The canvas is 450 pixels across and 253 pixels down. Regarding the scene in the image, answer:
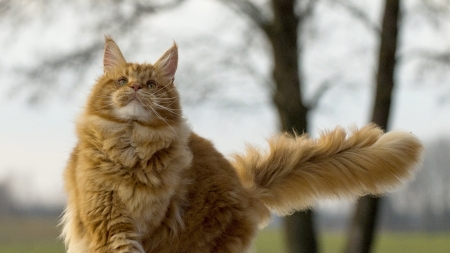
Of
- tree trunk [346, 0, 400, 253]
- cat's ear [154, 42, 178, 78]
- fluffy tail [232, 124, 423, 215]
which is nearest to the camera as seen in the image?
cat's ear [154, 42, 178, 78]

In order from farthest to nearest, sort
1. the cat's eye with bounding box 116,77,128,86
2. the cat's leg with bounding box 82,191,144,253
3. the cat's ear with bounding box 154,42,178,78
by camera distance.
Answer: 1. the cat's ear with bounding box 154,42,178,78
2. the cat's eye with bounding box 116,77,128,86
3. the cat's leg with bounding box 82,191,144,253

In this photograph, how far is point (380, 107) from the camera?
8750 mm

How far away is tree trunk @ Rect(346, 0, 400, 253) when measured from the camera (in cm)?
871

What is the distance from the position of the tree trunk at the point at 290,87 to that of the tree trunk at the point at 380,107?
63 cm

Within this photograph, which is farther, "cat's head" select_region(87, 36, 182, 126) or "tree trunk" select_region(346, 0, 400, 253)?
"tree trunk" select_region(346, 0, 400, 253)

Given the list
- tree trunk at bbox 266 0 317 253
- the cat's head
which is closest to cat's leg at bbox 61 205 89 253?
the cat's head

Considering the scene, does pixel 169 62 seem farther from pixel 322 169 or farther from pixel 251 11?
pixel 251 11

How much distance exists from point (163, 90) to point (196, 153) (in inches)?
20.9

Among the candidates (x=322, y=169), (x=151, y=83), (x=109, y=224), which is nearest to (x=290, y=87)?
(x=322, y=169)

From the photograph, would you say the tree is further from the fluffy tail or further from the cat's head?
the cat's head

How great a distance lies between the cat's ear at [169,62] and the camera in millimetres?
3850

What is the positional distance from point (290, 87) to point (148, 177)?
5.36m

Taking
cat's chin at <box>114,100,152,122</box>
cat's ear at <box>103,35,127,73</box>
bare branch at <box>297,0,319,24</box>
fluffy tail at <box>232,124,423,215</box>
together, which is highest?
cat's ear at <box>103,35,127,73</box>

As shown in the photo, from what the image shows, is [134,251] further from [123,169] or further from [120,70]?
[120,70]
